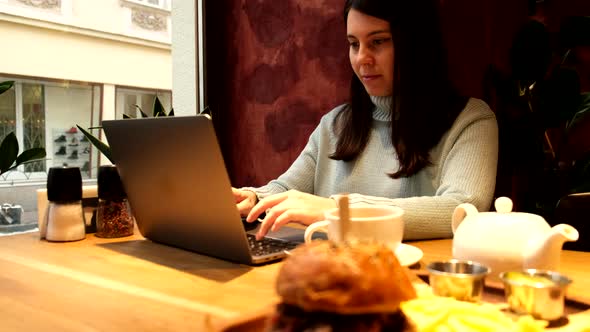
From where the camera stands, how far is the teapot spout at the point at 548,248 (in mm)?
690

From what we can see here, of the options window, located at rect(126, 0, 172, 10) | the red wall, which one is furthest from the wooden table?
window, located at rect(126, 0, 172, 10)

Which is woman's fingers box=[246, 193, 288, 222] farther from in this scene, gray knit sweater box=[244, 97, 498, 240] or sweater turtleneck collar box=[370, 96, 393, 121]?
sweater turtleneck collar box=[370, 96, 393, 121]

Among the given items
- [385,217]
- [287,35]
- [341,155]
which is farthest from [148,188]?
[287,35]

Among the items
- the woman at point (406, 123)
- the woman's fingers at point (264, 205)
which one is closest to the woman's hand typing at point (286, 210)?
the woman's fingers at point (264, 205)

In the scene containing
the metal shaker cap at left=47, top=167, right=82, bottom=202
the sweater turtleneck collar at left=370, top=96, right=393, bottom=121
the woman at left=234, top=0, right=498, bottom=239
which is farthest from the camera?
the sweater turtleneck collar at left=370, top=96, right=393, bottom=121

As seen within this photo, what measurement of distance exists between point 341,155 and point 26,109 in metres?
1.77

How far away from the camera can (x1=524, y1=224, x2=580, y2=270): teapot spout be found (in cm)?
69

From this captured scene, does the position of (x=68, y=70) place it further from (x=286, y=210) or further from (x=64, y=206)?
(x=286, y=210)

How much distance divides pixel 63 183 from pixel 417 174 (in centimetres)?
104

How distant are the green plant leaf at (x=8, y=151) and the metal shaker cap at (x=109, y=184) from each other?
58 centimetres

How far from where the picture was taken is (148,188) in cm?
102

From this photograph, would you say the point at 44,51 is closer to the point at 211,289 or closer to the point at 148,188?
the point at 148,188

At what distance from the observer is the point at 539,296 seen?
0.55 meters

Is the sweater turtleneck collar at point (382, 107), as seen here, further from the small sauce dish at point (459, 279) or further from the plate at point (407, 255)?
the small sauce dish at point (459, 279)
